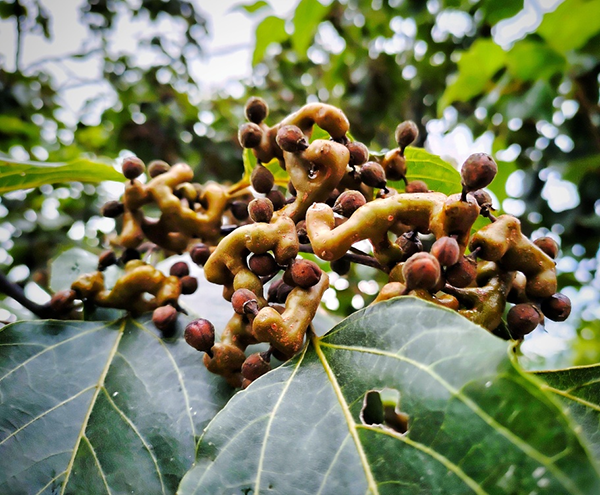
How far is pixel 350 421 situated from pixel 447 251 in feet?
0.62

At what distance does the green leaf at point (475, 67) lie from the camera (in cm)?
174

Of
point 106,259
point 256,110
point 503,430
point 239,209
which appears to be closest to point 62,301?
point 106,259

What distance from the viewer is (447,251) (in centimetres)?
46

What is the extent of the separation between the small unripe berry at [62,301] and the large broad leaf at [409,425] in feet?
1.18

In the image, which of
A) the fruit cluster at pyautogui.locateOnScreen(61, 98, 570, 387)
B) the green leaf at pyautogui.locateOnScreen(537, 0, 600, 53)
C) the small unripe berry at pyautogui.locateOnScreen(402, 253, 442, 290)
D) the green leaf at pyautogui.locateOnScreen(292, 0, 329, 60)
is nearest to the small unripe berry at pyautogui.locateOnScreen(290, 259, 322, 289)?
the fruit cluster at pyautogui.locateOnScreen(61, 98, 570, 387)

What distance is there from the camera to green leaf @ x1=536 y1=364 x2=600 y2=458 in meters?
0.54

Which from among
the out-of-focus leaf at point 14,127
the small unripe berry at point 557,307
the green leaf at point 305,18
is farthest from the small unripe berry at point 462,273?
the out-of-focus leaf at point 14,127

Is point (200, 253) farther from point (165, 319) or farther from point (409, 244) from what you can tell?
point (409, 244)

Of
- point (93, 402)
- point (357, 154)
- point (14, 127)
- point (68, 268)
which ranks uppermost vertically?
point (357, 154)

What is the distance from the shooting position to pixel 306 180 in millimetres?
587

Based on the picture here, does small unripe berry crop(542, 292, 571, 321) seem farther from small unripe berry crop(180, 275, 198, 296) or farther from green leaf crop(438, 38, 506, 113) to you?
green leaf crop(438, 38, 506, 113)

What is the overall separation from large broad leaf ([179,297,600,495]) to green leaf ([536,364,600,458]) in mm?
200

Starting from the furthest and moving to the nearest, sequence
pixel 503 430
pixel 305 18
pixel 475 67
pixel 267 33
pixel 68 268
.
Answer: pixel 267 33, pixel 305 18, pixel 475 67, pixel 68 268, pixel 503 430

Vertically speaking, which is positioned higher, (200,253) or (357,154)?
(357,154)
